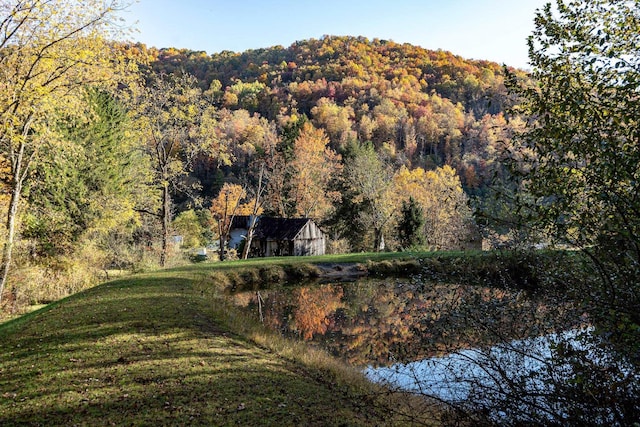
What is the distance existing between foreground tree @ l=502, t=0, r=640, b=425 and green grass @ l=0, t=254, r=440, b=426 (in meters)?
2.61

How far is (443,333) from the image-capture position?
5.44 metres

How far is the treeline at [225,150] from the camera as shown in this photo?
11594mm

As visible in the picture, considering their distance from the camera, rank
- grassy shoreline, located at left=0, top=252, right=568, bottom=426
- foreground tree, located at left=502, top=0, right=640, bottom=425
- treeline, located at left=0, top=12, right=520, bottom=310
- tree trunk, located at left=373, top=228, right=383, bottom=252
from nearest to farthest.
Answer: foreground tree, located at left=502, top=0, right=640, bottom=425 → grassy shoreline, located at left=0, top=252, right=568, bottom=426 → treeline, located at left=0, top=12, right=520, bottom=310 → tree trunk, located at left=373, top=228, right=383, bottom=252

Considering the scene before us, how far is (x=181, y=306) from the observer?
506 inches

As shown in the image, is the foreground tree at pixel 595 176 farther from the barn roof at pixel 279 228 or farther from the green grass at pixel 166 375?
the barn roof at pixel 279 228

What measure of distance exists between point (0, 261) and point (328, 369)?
13.3 metres

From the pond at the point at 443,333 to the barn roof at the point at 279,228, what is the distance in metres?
15.6

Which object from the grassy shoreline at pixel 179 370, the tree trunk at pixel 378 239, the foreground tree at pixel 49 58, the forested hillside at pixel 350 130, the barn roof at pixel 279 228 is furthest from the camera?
the forested hillside at pixel 350 130

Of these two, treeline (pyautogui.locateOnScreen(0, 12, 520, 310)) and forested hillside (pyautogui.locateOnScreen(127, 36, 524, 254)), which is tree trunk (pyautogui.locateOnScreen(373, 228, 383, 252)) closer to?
forested hillside (pyautogui.locateOnScreen(127, 36, 524, 254))

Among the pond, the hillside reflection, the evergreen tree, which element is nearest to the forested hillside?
the evergreen tree

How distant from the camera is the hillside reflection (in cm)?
504

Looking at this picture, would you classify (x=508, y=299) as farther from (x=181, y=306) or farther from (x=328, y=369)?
(x=181, y=306)

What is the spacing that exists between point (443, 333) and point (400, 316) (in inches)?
366

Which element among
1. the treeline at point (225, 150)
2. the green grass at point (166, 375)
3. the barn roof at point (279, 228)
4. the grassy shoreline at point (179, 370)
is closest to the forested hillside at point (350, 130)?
the treeline at point (225, 150)
